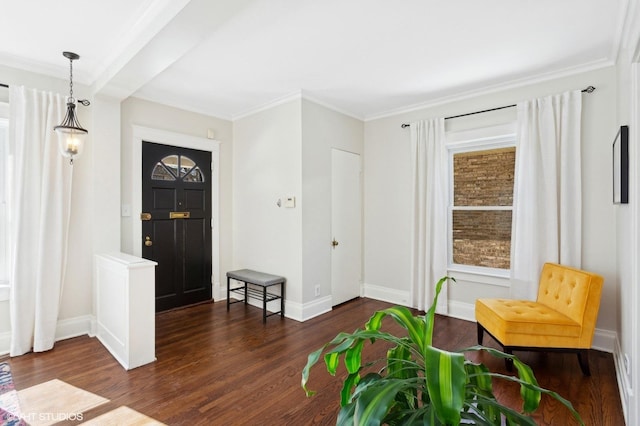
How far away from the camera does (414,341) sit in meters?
1.00

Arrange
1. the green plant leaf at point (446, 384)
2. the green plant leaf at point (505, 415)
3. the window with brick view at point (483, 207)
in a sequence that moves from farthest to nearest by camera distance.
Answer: the window with brick view at point (483, 207) < the green plant leaf at point (505, 415) < the green plant leaf at point (446, 384)

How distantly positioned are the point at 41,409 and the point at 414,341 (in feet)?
8.44

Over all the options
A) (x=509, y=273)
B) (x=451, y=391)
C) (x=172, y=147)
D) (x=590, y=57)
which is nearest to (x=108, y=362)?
(x=172, y=147)

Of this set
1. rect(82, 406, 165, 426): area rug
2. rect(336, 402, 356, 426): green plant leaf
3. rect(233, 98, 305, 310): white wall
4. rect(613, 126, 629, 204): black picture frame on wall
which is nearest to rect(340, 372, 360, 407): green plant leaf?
rect(336, 402, 356, 426): green plant leaf

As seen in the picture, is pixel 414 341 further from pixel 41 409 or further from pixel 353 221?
pixel 353 221

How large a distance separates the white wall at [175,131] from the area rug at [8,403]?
4.97 ft

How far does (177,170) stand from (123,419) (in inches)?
115

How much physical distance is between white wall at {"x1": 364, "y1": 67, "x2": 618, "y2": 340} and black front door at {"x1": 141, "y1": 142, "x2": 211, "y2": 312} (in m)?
2.33

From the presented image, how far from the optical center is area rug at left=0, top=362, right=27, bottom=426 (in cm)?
202

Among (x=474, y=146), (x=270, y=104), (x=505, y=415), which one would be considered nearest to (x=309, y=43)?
(x=270, y=104)

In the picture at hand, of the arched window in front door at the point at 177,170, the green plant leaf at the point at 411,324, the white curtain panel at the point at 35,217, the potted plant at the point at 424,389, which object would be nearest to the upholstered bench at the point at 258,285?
the arched window in front door at the point at 177,170

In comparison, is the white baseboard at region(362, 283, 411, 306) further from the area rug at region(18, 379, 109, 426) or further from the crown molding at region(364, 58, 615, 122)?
the area rug at region(18, 379, 109, 426)

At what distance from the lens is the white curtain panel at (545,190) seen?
3.10 metres

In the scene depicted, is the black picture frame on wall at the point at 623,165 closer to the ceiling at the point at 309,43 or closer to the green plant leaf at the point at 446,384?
the ceiling at the point at 309,43
